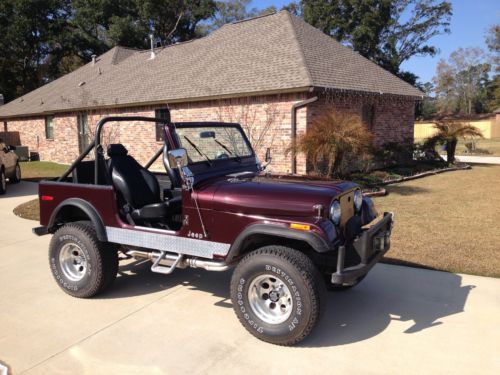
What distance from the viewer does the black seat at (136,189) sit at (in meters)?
4.54

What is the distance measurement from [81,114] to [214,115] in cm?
953

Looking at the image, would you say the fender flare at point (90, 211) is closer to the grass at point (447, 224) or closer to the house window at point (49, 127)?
the grass at point (447, 224)

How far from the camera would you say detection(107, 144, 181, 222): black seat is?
4.54 m

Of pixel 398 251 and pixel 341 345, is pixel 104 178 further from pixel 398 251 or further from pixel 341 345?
pixel 398 251

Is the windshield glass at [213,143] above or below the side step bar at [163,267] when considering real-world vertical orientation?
above

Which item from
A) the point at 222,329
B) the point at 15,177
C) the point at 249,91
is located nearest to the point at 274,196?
the point at 222,329

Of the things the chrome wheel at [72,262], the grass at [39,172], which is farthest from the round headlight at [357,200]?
the grass at [39,172]

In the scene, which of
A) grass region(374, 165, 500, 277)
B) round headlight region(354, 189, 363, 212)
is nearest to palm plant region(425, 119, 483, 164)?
grass region(374, 165, 500, 277)

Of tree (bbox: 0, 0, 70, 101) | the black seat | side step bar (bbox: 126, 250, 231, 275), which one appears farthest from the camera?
tree (bbox: 0, 0, 70, 101)

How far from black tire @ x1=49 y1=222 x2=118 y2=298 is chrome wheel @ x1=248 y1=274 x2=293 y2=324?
5.84 feet

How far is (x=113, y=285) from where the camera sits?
5.16 m

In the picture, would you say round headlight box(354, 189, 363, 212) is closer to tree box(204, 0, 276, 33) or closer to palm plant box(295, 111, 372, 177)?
→ palm plant box(295, 111, 372, 177)

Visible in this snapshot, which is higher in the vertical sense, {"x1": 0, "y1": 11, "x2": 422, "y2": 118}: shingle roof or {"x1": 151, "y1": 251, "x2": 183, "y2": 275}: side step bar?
{"x1": 0, "y1": 11, "x2": 422, "y2": 118}: shingle roof

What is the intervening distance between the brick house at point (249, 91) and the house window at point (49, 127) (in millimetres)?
68
